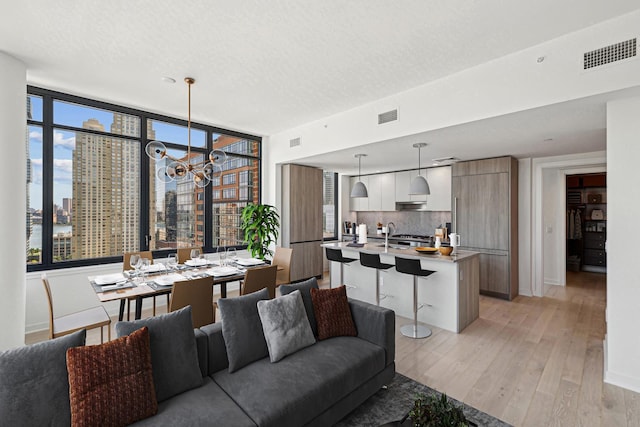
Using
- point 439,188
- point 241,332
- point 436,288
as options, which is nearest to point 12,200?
point 241,332

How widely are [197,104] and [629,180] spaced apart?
497 centimetres

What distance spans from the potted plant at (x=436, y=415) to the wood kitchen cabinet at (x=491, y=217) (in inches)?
173

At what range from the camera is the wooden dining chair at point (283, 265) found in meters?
4.48

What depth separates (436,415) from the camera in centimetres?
136

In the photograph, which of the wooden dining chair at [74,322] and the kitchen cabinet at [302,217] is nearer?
the wooden dining chair at [74,322]

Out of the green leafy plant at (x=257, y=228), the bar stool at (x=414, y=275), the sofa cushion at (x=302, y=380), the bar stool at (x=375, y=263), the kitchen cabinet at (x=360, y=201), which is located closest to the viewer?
the sofa cushion at (x=302, y=380)

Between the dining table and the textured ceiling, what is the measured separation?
7.41 ft

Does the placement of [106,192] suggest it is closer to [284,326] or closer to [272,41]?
[272,41]

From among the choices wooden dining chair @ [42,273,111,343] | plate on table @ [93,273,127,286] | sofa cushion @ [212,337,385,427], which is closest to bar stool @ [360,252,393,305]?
sofa cushion @ [212,337,385,427]

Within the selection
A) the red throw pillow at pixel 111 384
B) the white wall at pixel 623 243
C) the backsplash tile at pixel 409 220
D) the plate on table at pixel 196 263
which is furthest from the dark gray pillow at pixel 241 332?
the backsplash tile at pixel 409 220

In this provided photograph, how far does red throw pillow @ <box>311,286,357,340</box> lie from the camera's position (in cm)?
256

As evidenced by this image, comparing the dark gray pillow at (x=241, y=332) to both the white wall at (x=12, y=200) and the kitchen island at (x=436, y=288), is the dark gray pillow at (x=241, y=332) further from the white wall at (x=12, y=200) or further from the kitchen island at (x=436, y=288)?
the white wall at (x=12, y=200)

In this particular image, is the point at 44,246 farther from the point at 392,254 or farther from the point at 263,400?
the point at 392,254

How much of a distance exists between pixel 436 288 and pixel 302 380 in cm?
267
